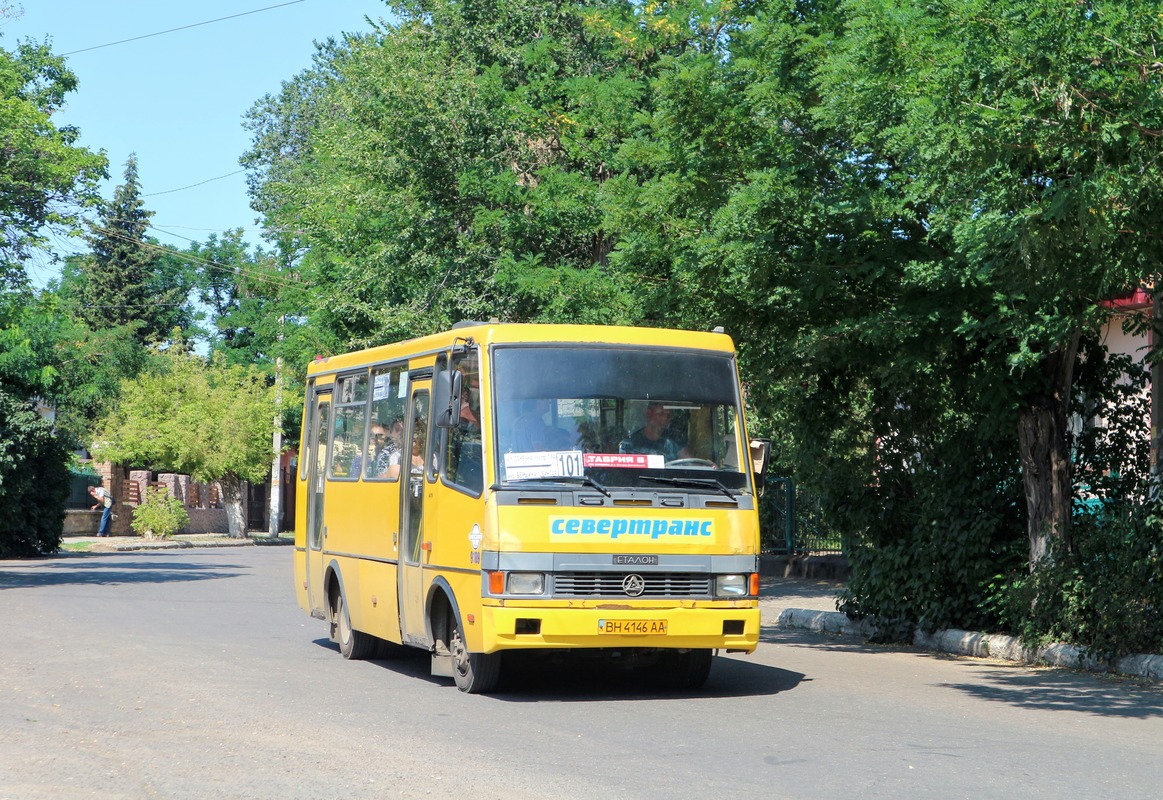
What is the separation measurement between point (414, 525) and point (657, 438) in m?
2.27

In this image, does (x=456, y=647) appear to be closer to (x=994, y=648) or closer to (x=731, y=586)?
(x=731, y=586)

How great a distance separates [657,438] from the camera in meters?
11.2

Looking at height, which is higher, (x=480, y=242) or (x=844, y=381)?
(x=480, y=242)

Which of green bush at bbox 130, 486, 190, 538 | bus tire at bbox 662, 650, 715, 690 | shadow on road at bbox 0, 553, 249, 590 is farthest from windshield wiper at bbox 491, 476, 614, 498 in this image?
green bush at bbox 130, 486, 190, 538

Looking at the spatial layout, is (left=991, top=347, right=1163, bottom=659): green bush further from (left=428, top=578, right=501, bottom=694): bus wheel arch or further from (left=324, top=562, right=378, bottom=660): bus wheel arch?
(left=324, top=562, right=378, bottom=660): bus wheel arch

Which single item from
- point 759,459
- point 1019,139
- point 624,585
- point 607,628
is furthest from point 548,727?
point 1019,139

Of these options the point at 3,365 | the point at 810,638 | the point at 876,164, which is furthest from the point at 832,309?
the point at 3,365

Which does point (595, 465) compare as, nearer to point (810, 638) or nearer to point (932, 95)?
point (932, 95)

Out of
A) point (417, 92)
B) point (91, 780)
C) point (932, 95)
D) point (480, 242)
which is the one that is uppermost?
point (417, 92)

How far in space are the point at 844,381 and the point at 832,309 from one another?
166 centimetres

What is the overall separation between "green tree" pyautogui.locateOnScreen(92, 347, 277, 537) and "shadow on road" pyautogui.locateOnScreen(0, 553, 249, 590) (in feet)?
54.4

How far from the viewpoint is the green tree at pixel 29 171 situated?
82.9 feet

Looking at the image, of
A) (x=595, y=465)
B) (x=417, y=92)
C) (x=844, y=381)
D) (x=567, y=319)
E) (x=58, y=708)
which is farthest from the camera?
(x=417, y=92)

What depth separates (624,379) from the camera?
1133 centimetres
